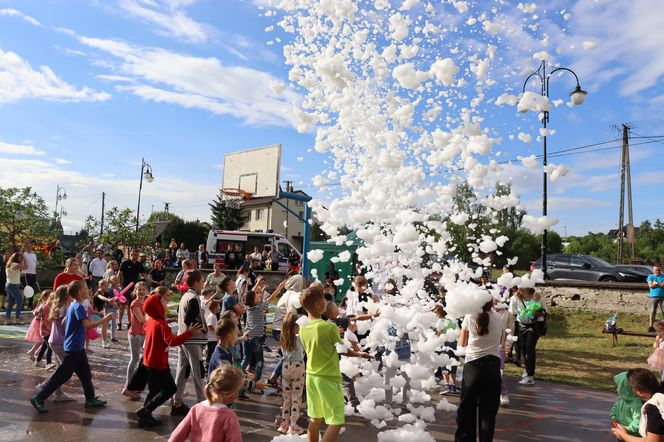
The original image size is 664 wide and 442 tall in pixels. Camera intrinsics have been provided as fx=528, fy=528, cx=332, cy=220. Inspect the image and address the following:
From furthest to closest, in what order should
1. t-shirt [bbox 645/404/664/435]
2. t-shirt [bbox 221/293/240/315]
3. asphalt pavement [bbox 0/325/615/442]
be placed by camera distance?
t-shirt [bbox 221/293/240/315] < asphalt pavement [bbox 0/325/615/442] < t-shirt [bbox 645/404/664/435]

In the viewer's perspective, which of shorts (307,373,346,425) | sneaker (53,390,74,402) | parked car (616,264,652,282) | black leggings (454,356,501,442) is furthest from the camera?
parked car (616,264,652,282)

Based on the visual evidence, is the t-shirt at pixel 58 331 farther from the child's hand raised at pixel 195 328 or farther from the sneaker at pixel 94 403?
the child's hand raised at pixel 195 328

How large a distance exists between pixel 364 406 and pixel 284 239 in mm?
21987

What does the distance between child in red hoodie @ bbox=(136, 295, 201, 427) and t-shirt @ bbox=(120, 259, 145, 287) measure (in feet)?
26.8

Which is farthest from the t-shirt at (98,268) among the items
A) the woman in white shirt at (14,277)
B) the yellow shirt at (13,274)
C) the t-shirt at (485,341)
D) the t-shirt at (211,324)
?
the t-shirt at (485,341)

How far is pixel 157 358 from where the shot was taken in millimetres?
5988

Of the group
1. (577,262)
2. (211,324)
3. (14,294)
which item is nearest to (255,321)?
(211,324)

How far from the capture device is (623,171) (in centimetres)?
3256

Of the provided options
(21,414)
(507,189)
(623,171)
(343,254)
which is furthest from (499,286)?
(623,171)

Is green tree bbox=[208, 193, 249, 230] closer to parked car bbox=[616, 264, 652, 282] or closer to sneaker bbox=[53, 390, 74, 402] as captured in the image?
parked car bbox=[616, 264, 652, 282]

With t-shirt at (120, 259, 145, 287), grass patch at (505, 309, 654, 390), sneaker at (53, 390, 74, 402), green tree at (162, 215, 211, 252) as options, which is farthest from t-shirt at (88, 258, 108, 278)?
green tree at (162, 215, 211, 252)

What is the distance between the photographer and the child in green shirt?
15.3ft

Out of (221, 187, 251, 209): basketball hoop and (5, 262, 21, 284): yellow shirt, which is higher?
(221, 187, 251, 209): basketball hoop

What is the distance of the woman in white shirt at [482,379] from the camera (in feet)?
15.8
